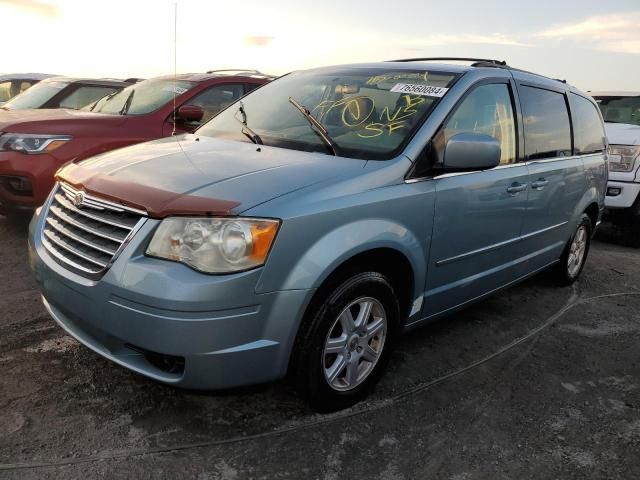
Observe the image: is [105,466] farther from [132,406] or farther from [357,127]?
[357,127]

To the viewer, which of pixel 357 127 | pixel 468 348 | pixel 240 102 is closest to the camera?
pixel 357 127

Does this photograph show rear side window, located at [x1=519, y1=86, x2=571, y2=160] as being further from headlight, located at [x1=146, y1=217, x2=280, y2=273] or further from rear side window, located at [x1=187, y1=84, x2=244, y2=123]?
rear side window, located at [x1=187, y1=84, x2=244, y2=123]

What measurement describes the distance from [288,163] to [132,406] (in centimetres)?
136

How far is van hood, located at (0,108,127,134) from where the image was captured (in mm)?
4984

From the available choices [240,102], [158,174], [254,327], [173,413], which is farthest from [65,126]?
[254,327]

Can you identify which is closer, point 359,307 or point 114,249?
point 114,249

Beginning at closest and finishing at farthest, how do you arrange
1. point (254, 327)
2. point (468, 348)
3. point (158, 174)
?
point (254, 327), point (158, 174), point (468, 348)

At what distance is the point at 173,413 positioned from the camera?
260 centimetres

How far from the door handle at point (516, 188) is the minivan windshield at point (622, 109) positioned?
584cm

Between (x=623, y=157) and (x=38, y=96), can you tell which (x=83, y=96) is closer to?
(x=38, y=96)

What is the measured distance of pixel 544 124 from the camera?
4.02 metres

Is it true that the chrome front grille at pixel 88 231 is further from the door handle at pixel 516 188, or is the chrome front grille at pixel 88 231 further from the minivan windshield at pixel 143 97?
the minivan windshield at pixel 143 97

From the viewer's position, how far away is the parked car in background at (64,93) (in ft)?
24.2

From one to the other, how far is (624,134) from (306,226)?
21.5ft
